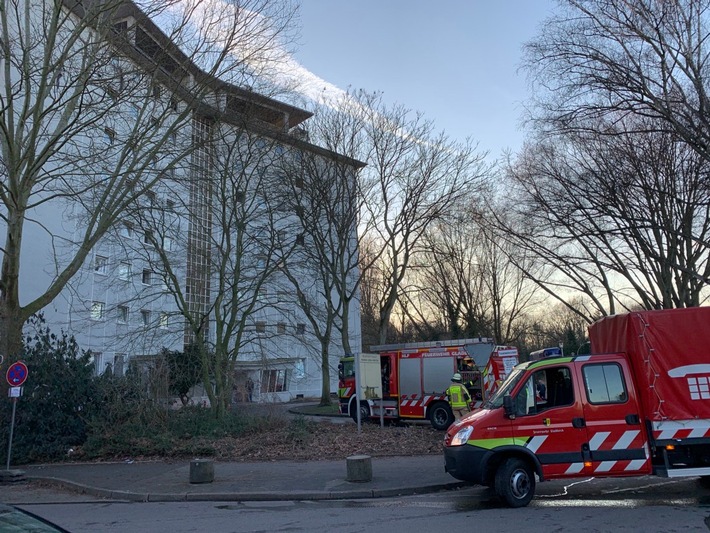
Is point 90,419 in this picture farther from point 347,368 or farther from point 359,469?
point 347,368

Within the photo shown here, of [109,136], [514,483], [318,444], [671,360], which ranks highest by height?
[109,136]

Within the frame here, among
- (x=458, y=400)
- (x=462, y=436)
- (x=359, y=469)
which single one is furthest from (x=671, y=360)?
(x=458, y=400)

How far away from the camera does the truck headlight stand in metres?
9.14

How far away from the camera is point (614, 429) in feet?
29.7

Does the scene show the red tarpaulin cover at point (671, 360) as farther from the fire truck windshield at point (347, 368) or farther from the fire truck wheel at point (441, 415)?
the fire truck windshield at point (347, 368)

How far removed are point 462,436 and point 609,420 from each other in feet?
7.40

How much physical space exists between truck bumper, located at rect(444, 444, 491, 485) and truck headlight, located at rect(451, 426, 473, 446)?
76 mm

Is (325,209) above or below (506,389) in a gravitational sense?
above

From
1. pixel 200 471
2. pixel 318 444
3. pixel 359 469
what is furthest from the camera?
pixel 318 444

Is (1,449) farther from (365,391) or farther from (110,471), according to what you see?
(365,391)

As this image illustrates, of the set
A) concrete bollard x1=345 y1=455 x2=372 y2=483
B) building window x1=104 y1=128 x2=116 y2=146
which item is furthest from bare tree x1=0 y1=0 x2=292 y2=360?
concrete bollard x1=345 y1=455 x2=372 y2=483

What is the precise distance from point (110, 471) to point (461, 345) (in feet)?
45.7

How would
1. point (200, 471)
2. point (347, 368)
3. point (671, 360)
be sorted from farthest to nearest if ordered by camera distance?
point (347, 368) < point (200, 471) < point (671, 360)

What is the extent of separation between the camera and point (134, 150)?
1697cm
